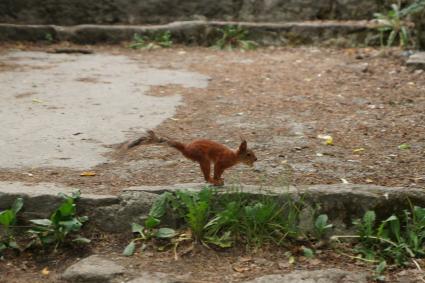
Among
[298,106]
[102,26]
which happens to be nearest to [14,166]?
[298,106]

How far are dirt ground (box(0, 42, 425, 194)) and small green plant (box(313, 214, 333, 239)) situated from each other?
1.01 ft

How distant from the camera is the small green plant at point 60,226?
322cm

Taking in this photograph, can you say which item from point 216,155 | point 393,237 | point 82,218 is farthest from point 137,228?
point 393,237

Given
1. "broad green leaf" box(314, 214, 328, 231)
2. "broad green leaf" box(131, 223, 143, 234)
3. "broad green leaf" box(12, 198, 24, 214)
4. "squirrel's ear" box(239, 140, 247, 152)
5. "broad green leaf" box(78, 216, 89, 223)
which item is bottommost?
"broad green leaf" box(131, 223, 143, 234)

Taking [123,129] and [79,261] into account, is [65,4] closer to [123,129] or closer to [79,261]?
[123,129]

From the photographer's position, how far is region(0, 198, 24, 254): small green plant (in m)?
3.24

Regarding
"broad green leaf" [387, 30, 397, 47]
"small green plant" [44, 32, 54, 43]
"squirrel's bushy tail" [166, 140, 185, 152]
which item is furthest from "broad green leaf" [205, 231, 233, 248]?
"small green plant" [44, 32, 54, 43]

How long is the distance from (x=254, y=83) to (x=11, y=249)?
12.1ft

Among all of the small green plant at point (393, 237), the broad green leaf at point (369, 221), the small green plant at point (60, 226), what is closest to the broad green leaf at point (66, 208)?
the small green plant at point (60, 226)

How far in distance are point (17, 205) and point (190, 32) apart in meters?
5.84

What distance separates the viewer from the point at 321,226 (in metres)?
3.29

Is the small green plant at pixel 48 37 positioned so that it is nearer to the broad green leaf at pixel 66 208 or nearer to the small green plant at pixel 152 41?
the small green plant at pixel 152 41

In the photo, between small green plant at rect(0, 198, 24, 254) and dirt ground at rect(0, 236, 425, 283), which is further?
small green plant at rect(0, 198, 24, 254)

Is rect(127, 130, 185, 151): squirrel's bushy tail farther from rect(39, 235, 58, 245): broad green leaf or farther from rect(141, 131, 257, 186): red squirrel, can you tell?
rect(39, 235, 58, 245): broad green leaf
